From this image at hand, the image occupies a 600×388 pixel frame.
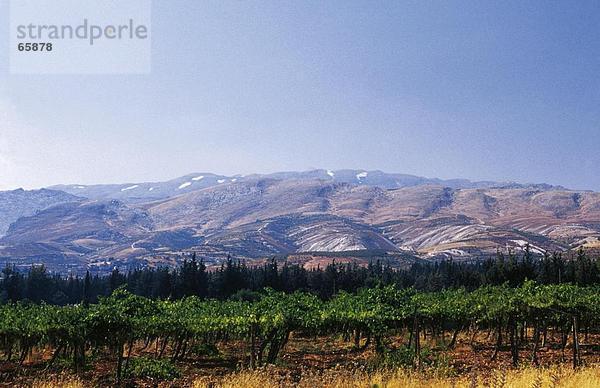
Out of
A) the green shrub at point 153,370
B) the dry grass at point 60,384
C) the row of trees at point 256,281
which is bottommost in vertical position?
the row of trees at point 256,281

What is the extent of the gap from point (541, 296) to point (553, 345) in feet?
35.6

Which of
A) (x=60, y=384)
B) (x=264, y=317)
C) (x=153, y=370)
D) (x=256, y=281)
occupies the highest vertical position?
(x=264, y=317)

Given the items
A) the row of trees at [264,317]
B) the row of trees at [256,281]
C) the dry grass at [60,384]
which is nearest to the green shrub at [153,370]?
the row of trees at [264,317]

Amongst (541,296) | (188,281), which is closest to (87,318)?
(541,296)

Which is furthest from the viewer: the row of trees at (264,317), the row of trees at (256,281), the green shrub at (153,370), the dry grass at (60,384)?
the row of trees at (256,281)

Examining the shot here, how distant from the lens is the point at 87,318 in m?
18.4

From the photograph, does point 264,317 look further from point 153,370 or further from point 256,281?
point 256,281

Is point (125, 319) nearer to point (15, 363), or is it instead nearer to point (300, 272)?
point (15, 363)

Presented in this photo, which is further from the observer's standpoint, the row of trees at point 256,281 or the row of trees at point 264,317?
the row of trees at point 256,281

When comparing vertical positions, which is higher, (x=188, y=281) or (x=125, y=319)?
(x=125, y=319)

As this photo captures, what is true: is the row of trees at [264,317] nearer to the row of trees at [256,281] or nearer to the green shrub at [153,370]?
the green shrub at [153,370]

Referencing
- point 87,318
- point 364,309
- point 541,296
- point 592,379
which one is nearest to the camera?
point 592,379

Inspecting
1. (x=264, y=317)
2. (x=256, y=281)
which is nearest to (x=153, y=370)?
(x=264, y=317)

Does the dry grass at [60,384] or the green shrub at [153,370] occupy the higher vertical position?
the dry grass at [60,384]
